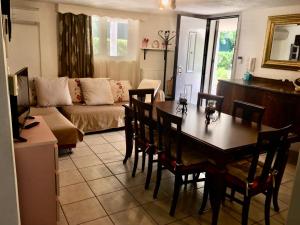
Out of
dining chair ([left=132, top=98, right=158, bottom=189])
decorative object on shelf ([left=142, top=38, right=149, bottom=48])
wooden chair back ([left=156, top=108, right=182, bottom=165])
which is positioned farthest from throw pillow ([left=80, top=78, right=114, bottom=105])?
wooden chair back ([left=156, top=108, right=182, bottom=165])

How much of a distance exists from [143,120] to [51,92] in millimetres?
2168

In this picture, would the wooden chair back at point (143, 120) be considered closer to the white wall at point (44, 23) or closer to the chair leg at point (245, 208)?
the chair leg at point (245, 208)

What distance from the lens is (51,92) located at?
415 centimetres

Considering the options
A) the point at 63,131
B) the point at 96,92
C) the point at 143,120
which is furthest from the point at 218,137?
the point at 96,92

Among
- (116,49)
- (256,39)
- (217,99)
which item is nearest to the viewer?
(217,99)

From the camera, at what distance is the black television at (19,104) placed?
1.60m

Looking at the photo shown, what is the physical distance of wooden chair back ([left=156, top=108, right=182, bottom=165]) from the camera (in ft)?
7.04

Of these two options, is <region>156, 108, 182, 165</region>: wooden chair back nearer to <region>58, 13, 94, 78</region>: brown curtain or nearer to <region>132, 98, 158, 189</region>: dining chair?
<region>132, 98, 158, 189</region>: dining chair

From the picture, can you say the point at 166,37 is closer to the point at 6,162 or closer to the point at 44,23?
the point at 44,23

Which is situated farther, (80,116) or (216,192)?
(80,116)

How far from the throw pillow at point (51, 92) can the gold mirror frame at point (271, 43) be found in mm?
3335

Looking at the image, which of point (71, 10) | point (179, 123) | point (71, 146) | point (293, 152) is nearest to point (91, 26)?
point (71, 10)

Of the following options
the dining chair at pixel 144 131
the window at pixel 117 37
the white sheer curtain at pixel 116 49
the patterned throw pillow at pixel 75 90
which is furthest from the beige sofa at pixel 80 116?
the window at pixel 117 37

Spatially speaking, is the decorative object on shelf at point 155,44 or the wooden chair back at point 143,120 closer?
the wooden chair back at point 143,120
